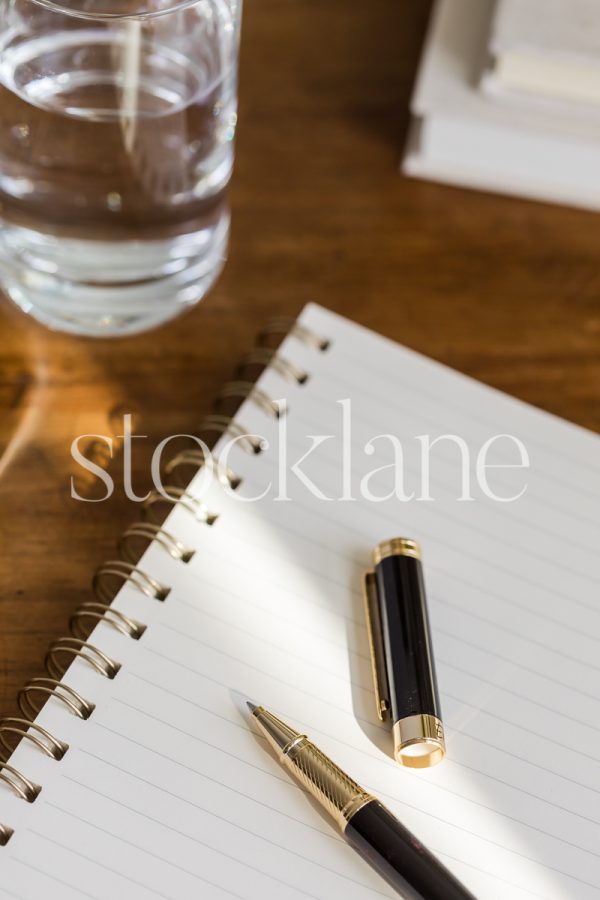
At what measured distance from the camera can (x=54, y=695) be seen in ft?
1.91

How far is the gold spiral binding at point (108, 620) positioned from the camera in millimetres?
607

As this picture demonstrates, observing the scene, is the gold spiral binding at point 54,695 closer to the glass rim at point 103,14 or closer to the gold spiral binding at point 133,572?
the gold spiral binding at point 133,572

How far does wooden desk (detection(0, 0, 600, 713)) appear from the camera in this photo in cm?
69

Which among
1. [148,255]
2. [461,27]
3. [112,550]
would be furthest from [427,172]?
[112,550]

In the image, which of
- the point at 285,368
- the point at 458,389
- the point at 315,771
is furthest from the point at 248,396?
the point at 315,771

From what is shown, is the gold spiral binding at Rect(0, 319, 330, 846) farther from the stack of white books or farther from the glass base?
the stack of white books

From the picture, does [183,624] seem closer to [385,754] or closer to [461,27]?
[385,754]

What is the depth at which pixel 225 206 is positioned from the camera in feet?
2.64

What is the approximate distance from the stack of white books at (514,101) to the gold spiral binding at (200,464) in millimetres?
313

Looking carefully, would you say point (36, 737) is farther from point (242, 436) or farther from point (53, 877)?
point (242, 436)

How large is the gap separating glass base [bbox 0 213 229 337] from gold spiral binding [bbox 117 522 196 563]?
0.51 ft

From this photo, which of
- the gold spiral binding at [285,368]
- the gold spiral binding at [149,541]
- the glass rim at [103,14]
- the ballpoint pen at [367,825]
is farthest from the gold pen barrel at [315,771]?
the glass rim at [103,14]

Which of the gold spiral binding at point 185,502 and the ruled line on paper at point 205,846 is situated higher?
the gold spiral binding at point 185,502

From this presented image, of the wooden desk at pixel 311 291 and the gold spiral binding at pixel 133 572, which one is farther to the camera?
the wooden desk at pixel 311 291
